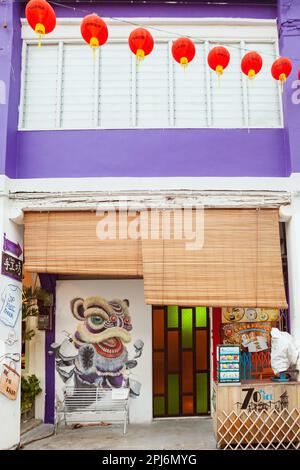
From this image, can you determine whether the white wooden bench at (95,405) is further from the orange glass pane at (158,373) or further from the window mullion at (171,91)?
the window mullion at (171,91)

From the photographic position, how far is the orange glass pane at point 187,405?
382 inches

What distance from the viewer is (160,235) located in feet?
26.7

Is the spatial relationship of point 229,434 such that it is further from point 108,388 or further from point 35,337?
point 35,337

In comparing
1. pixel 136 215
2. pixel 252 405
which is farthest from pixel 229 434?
pixel 136 215

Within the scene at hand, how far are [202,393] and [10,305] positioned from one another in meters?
4.58

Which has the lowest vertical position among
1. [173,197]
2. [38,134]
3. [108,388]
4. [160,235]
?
[108,388]

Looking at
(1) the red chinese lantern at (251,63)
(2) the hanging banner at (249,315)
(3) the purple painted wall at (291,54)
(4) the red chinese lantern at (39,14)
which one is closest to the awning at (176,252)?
(3) the purple painted wall at (291,54)

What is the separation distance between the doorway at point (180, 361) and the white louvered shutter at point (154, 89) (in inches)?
159

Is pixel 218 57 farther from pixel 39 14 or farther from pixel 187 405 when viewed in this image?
pixel 187 405

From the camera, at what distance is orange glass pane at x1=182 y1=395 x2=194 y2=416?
382 inches

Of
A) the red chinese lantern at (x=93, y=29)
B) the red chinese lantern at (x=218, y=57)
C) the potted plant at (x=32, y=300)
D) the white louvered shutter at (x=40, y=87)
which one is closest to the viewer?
the red chinese lantern at (x=93, y=29)

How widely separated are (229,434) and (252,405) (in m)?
0.62

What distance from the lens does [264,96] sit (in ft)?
28.9

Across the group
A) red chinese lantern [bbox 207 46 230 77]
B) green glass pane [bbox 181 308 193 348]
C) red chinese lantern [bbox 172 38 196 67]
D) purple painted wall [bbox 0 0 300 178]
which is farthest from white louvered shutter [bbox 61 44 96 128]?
green glass pane [bbox 181 308 193 348]
